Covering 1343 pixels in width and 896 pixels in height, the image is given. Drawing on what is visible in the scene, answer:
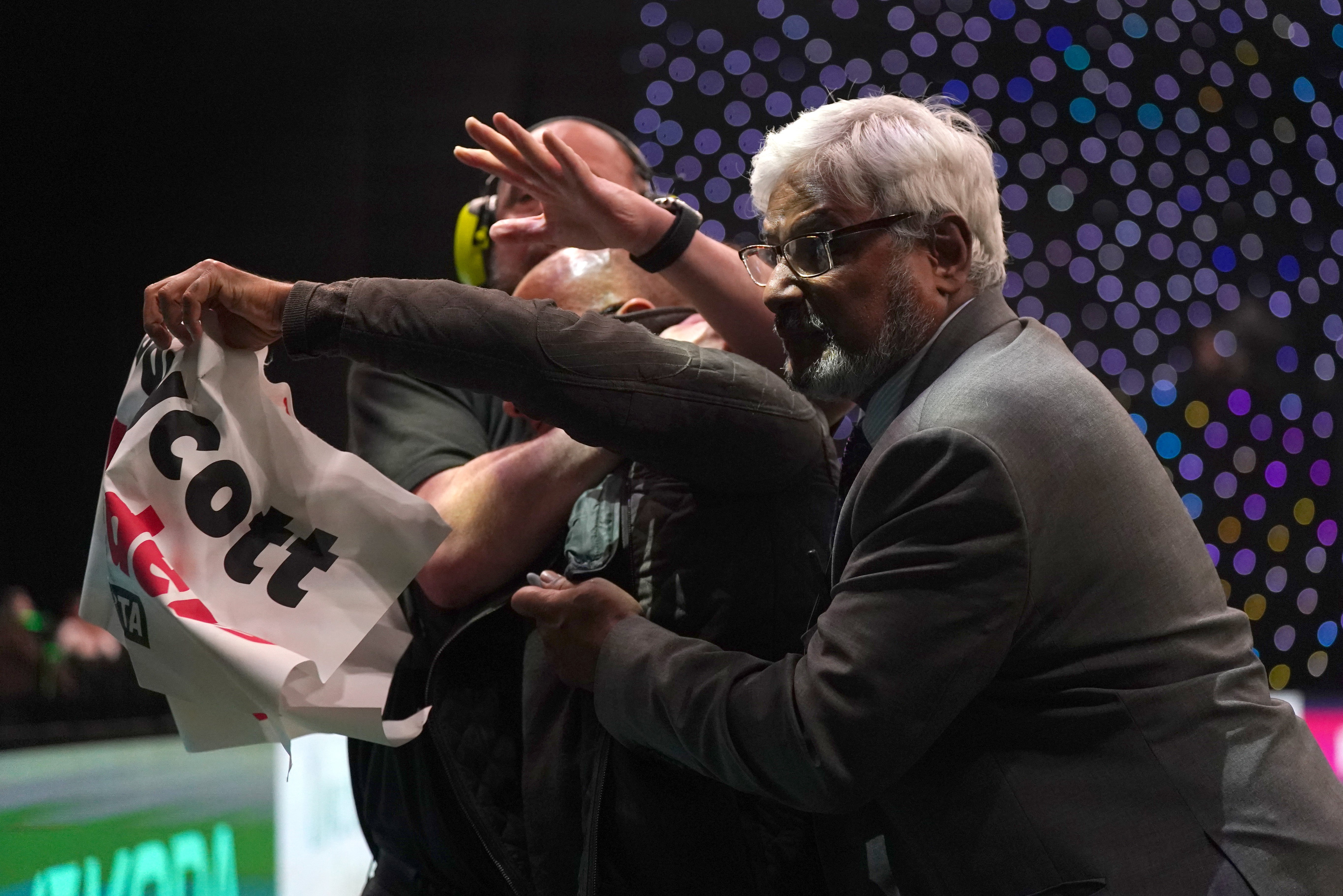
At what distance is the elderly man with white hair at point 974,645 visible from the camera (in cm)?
97

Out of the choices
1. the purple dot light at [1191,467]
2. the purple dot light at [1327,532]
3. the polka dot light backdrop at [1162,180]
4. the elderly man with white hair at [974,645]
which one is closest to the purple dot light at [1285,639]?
the polka dot light backdrop at [1162,180]

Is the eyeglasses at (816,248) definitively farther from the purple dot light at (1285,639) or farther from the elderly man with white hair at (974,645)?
the purple dot light at (1285,639)

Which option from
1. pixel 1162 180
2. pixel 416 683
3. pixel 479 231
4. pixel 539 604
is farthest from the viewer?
pixel 1162 180

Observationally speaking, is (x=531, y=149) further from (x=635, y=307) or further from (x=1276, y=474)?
(x=1276, y=474)

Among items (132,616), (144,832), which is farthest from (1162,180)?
(144,832)

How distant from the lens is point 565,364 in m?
1.15

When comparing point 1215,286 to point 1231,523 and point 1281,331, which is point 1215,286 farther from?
point 1231,523

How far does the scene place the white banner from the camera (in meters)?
1.15

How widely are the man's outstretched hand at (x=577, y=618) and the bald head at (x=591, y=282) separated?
464 millimetres

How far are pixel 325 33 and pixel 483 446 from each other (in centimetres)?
148

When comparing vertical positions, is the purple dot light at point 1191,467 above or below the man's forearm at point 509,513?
below

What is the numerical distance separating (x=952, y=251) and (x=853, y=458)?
26cm

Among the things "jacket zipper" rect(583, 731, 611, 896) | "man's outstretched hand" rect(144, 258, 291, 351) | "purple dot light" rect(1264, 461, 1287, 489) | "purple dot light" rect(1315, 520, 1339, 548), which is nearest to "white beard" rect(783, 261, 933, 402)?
"jacket zipper" rect(583, 731, 611, 896)

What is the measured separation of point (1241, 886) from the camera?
95 cm
